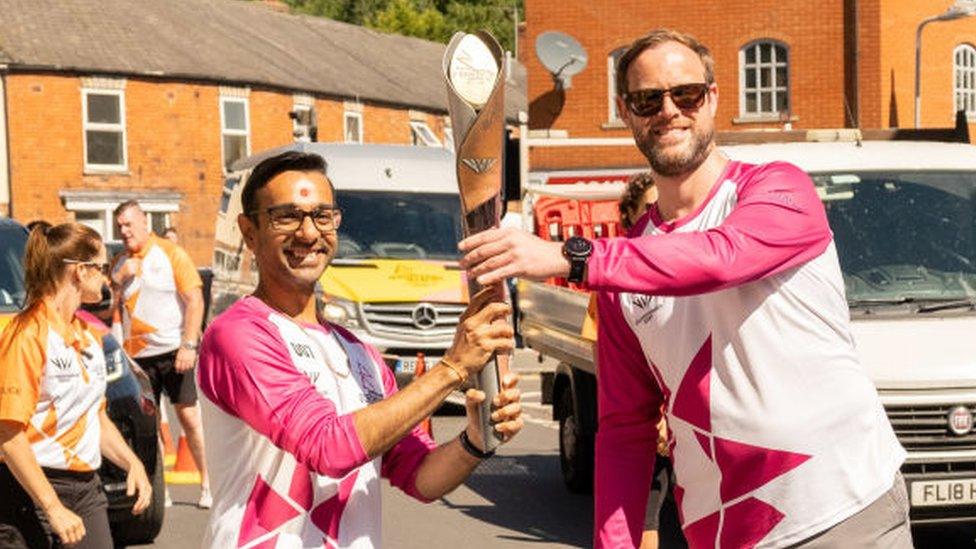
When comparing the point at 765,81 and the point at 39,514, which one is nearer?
the point at 39,514

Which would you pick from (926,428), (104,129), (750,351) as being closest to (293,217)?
(750,351)

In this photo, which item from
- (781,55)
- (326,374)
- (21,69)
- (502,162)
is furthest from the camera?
(21,69)

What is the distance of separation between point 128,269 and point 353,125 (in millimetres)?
41449

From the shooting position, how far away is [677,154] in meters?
4.34

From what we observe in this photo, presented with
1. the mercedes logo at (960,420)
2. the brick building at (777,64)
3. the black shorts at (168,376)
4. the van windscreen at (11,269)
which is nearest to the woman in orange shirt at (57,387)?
the van windscreen at (11,269)

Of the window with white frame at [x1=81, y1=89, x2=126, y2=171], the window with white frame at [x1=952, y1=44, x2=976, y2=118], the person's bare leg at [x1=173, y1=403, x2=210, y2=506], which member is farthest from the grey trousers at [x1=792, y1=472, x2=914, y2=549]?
the window with white frame at [x1=81, y1=89, x2=126, y2=171]

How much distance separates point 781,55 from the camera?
129ft

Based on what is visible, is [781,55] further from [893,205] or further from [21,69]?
[893,205]

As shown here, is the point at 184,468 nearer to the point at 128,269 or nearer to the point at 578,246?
the point at 128,269

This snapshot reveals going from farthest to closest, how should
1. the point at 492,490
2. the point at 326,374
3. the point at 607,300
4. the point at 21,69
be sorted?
1. the point at 21,69
2. the point at 492,490
3. the point at 607,300
4. the point at 326,374

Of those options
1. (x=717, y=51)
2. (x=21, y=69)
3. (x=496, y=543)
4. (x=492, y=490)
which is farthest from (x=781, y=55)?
(x=496, y=543)

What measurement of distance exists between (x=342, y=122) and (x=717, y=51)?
1682 centimetres

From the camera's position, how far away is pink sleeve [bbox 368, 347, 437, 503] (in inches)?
172

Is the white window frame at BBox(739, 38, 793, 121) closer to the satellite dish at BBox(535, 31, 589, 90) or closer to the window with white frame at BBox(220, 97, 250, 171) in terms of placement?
the satellite dish at BBox(535, 31, 589, 90)
